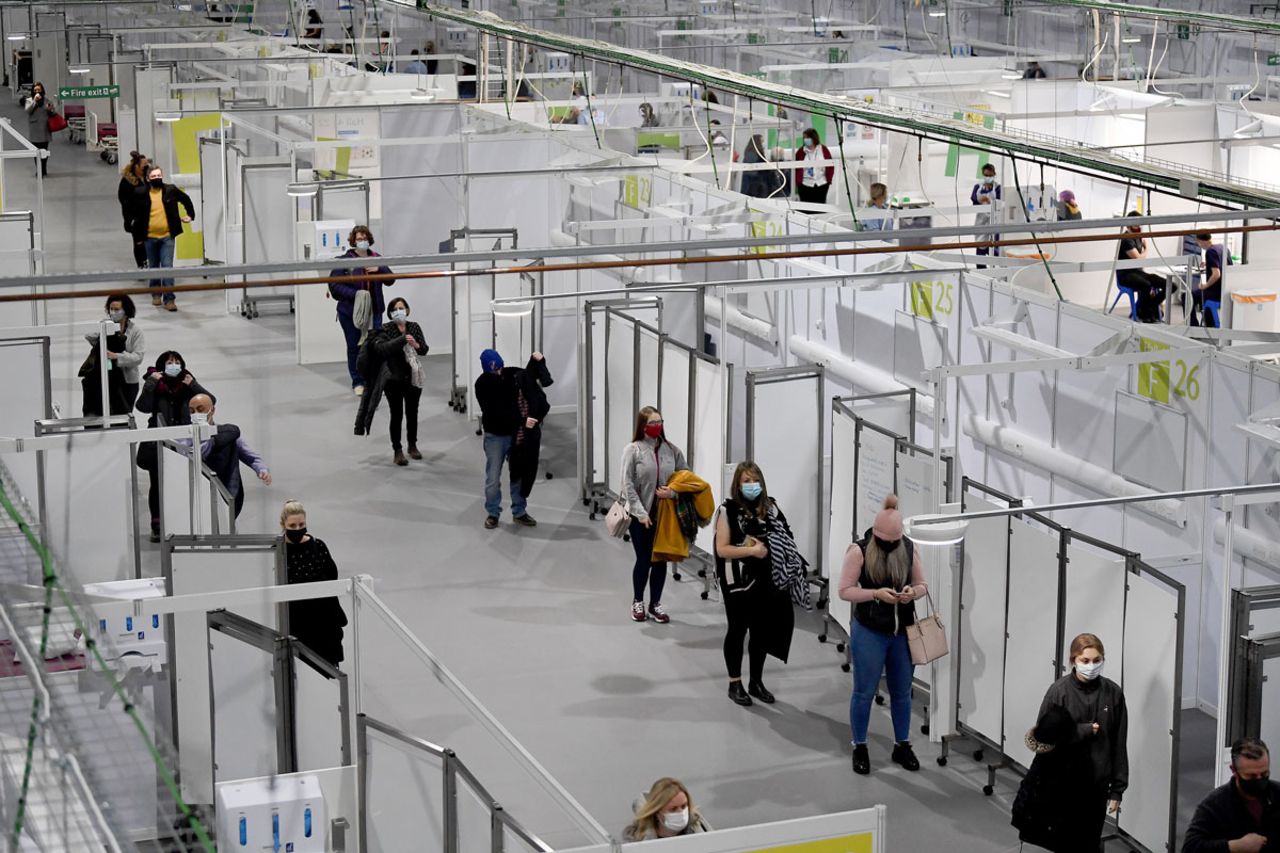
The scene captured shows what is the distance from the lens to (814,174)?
14570 mm

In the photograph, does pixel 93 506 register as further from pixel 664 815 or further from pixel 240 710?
pixel 664 815

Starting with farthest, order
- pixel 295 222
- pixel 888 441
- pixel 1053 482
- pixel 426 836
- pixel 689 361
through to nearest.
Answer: pixel 295 222, pixel 689 361, pixel 1053 482, pixel 888 441, pixel 426 836

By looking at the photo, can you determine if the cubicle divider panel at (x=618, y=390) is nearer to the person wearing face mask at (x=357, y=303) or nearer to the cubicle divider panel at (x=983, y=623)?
the person wearing face mask at (x=357, y=303)

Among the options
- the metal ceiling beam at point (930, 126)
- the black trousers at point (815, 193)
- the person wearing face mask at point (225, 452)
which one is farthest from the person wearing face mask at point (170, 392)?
the black trousers at point (815, 193)

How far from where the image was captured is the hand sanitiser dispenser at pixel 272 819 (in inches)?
204

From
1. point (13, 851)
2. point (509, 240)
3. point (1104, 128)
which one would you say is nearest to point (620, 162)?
point (509, 240)

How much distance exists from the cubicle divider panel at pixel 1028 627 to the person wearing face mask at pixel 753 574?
1.04 m

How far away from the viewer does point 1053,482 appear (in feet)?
28.3

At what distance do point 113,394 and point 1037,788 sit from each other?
698cm

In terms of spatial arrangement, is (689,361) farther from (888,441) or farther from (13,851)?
(13,851)

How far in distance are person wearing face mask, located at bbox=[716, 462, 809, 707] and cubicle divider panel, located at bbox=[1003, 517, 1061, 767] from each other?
3.41 ft

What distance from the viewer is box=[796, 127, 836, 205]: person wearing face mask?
14.4 metres

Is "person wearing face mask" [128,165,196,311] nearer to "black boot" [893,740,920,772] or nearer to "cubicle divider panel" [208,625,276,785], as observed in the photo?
"cubicle divider panel" [208,625,276,785]

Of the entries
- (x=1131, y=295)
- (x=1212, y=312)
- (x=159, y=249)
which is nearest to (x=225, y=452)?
(x=1131, y=295)
